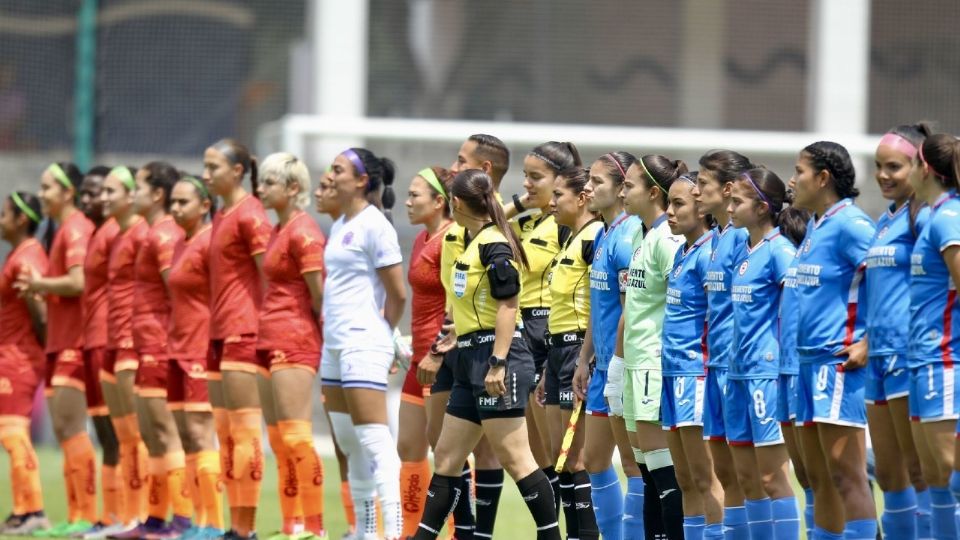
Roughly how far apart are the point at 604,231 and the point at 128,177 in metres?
4.14

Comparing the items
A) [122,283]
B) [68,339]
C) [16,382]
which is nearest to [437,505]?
[122,283]

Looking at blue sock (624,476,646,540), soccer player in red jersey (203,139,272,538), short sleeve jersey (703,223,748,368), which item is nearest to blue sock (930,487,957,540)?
short sleeve jersey (703,223,748,368)

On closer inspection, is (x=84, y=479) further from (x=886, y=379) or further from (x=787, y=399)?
(x=886, y=379)

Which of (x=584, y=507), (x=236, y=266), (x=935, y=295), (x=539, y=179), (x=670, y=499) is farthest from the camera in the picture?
(x=236, y=266)

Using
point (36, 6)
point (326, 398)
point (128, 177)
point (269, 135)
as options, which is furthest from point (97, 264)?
point (36, 6)

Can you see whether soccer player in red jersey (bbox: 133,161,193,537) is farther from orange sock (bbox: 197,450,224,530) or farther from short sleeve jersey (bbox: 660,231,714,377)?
short sleeve jersey (bbox: 660,231,714,377)

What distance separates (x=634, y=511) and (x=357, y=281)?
2110 mm

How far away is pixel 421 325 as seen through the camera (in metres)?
9.20

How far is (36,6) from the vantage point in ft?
66.2

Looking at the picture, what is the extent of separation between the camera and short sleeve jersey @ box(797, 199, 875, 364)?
6746mm

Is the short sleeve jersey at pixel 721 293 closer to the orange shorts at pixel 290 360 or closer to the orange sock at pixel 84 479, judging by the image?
the orange shorts at pixel 290 360

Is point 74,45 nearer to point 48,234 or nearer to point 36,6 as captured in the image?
point 36,6

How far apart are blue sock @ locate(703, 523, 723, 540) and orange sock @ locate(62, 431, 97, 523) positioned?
504 cm

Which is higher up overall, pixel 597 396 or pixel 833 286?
pixel 833 286
